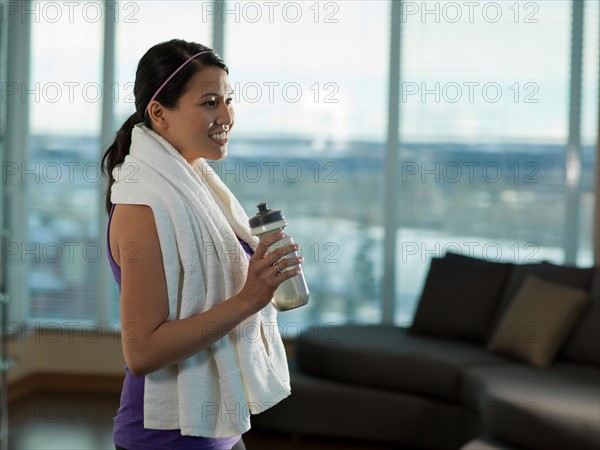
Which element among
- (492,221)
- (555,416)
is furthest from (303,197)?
(555,416)

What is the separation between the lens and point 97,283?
5332mm

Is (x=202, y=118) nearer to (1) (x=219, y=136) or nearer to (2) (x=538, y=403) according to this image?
(1) (x=219, y=136)

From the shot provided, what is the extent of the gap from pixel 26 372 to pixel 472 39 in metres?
3.05

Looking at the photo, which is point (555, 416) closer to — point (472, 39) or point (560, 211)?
point (560, 211)

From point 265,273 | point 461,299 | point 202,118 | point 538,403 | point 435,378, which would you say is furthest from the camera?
point 461,299

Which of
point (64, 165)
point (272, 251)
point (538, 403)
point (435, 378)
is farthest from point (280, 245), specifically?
point (64, 165)

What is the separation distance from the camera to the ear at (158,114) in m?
1.54

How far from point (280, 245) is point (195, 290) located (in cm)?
15

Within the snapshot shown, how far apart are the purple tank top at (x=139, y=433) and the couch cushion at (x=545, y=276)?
3166 mm

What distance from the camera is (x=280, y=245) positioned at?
1396 millimetres

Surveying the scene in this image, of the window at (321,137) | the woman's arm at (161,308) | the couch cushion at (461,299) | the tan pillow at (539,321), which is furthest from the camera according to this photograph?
the window at (321,137)

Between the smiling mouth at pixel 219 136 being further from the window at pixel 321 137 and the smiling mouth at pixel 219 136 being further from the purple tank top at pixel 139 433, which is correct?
the window at pixel 321 137

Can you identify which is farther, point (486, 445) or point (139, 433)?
point (486, 445)

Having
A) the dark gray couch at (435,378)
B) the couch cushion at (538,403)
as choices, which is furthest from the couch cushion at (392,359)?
the couch cushion at (538,403)
